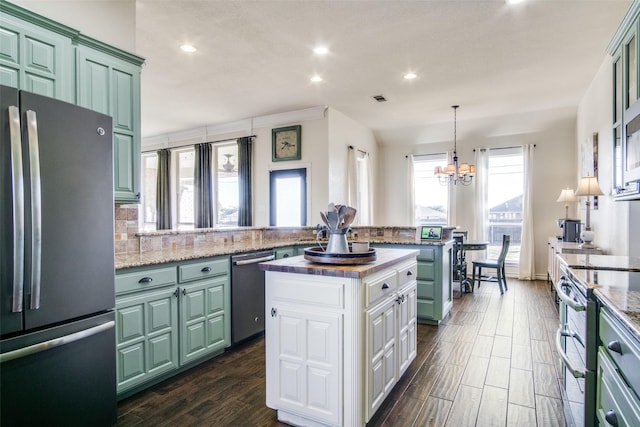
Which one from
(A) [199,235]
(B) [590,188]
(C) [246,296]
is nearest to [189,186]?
(A) [199,235]

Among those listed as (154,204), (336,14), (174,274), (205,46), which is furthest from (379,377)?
(154,204)

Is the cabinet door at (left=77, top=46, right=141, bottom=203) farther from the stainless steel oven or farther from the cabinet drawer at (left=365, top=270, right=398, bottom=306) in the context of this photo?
the stainless steel oven

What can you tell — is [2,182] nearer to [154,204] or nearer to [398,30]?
[398,30]

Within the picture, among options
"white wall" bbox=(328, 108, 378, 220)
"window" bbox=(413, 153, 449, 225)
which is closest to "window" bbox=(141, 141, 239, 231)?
"white wall" bbox=(328, 108, 378, 220)

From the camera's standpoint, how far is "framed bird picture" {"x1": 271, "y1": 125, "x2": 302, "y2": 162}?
6.09m

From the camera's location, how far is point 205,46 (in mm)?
3615

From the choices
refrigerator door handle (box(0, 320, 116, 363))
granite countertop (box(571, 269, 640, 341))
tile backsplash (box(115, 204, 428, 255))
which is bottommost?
refrigerator door handle (box(0, 320, 116, 363))

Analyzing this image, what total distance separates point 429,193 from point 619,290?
6.22m

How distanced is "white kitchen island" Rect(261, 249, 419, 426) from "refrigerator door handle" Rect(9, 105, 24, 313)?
113 cm

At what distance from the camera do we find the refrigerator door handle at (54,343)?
1536 millimetres

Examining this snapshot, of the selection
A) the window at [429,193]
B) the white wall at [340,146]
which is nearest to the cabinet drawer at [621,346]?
the white wall at [340,146]

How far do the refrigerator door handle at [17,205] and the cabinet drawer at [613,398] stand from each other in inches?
89.2

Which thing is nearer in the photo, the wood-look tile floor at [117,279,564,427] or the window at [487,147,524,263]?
the wood-look tile floor at [117,279,564,427]

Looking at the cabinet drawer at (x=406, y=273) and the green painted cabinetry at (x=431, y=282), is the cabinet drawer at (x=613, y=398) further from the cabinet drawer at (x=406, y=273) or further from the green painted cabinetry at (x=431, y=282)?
the green painted cabinetry at (x=431, y=282)
